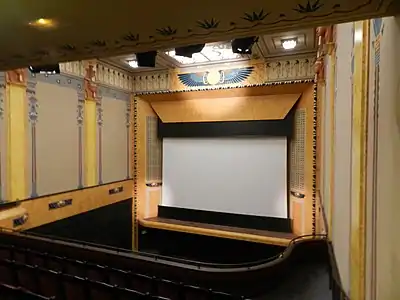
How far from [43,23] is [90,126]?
4765 mm

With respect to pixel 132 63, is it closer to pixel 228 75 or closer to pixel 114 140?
pixel 114 140

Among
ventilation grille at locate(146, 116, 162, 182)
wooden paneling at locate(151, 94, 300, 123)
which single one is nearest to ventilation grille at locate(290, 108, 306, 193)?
wooden paneling at locate(151, 94, 300, 123)

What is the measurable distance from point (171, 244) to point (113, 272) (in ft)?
13.6

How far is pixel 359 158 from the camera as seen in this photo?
5.43 feet

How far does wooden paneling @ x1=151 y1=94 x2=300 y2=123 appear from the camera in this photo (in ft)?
21.3

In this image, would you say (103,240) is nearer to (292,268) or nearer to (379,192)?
(292,268)

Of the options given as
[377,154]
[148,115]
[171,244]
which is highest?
[148,115]

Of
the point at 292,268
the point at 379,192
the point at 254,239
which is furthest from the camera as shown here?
the point at 254,239

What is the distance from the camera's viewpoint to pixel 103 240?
6625 millimetres

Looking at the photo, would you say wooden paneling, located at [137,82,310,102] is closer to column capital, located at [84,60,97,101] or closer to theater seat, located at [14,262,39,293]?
column capital, located at [84,60,97,101]

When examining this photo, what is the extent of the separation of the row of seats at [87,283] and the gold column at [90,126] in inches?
111

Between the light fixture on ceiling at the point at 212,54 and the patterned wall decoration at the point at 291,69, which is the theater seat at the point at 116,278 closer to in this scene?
the light fixture on ceiling at the point at 212,54

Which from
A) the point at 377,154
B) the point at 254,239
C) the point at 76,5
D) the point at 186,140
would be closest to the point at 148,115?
the point at 186,140

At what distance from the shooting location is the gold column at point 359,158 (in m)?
1.59
